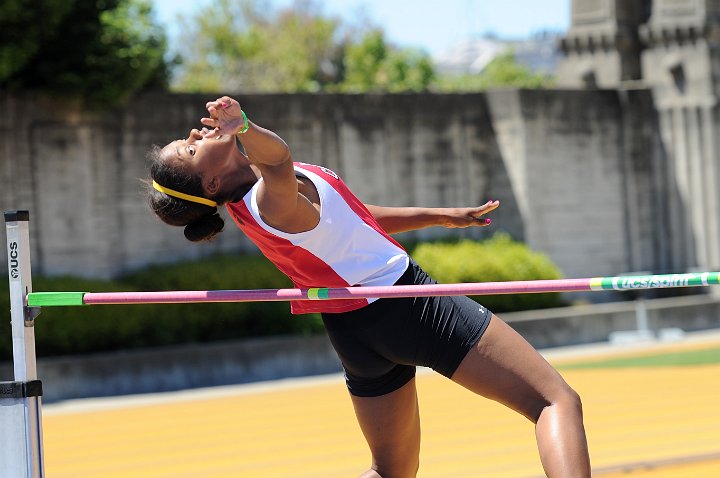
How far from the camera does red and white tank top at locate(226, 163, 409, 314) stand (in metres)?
4.64

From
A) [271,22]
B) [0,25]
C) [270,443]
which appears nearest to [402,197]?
[0,25]

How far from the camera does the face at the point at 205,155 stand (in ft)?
15.3

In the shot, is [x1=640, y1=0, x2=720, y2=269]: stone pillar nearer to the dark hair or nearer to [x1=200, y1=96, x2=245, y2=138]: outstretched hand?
the dark hair

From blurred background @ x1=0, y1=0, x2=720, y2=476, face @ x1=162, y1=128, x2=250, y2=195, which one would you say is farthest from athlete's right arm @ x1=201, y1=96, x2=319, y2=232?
blurred background @ x1=0, y1=0, x2=720, y2=476

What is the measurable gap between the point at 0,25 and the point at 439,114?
6244mm

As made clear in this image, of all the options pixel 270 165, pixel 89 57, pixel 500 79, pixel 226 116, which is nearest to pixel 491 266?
pixel 89 57

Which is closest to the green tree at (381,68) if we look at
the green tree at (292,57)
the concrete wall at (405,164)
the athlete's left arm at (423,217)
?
the green tree at (292,57)

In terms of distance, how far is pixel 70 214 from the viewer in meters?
14.3

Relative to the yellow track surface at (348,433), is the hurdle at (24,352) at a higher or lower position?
higher

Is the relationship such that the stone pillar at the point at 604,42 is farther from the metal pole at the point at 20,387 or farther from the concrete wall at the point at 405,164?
the metal pole at the point at 20,387

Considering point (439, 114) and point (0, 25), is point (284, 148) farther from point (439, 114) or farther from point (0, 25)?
point (439, 114)

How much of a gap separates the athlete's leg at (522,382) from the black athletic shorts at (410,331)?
57mm

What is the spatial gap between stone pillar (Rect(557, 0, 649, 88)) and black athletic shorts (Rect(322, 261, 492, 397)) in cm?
1447

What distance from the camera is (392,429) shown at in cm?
506
